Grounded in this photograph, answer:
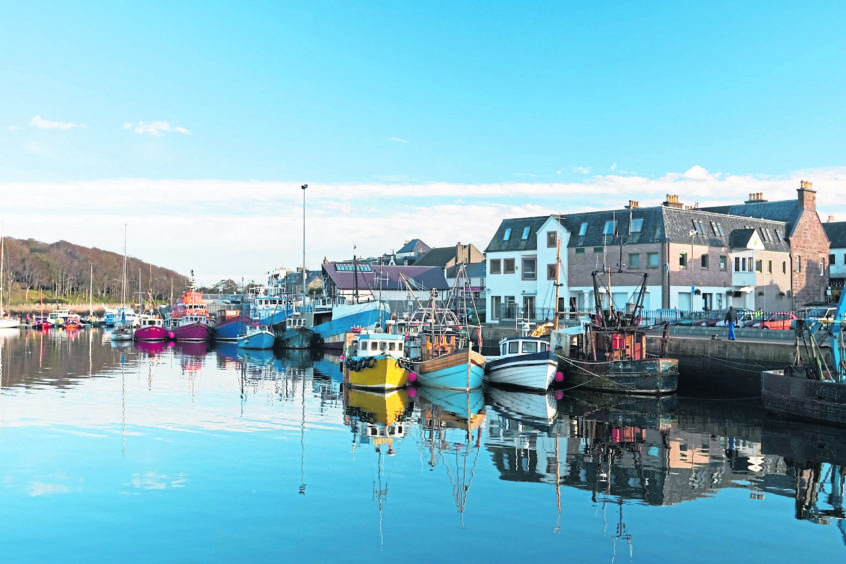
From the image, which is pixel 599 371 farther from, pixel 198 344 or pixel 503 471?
pixel 198 344

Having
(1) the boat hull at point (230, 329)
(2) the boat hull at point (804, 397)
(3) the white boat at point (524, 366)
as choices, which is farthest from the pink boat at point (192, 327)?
(2) the boat hull at point (804, 397)

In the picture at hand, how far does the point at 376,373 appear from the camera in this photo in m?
34.9

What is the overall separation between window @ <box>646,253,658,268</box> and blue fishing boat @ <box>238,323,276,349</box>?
3335cm

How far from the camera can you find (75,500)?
642 inches

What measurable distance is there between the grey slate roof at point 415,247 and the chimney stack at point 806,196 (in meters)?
64.5

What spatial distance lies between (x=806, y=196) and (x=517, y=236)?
24.3 metres

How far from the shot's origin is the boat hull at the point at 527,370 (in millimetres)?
35225

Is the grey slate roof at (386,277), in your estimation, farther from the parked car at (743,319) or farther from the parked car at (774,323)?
the parked car at (774,323)

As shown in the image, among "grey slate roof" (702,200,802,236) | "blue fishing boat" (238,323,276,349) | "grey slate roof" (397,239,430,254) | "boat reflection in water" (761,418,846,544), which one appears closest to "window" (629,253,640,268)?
"grey slate roof" (702,200,802,236)

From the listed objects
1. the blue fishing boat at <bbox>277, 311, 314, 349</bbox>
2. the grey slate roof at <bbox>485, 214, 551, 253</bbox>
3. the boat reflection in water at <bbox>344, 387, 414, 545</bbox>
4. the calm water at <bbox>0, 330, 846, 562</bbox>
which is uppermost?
the grey slate roof at <bbox>485, 214, 551, 253</bbox>

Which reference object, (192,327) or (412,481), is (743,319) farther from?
(192,327)

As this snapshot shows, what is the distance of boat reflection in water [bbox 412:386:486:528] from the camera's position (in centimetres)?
1900

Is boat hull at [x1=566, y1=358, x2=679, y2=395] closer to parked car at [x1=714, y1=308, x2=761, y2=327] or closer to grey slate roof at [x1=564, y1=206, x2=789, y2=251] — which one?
parked car at [x1=714, y1=308, x2=761, y2=327]

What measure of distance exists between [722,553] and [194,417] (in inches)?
788
